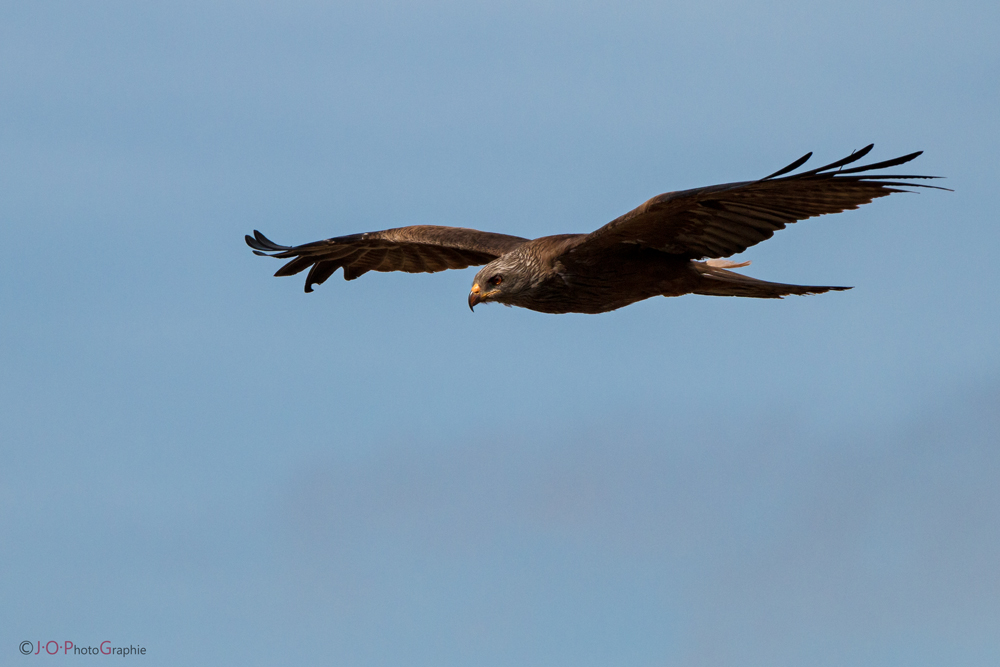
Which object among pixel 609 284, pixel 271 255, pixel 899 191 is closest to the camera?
pixel 899 191

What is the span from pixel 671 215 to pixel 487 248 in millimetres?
3337

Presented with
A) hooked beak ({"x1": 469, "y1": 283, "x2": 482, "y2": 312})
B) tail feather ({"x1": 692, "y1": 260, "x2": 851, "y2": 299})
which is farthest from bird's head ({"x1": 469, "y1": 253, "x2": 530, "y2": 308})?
tail feather ({"x1": 692, "y1": 260, "x2": 851, "y2": 299})

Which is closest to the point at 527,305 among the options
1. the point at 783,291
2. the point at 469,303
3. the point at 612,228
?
the point at 469,303

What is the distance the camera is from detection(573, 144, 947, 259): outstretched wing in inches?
355

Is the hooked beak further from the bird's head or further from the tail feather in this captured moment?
the tail feather

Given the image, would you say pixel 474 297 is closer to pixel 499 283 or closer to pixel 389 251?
pixel 499 283

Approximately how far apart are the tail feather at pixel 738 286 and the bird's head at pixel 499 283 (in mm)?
1615

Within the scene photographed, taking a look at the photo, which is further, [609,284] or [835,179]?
[609,284]

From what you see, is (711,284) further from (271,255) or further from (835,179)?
(271,255)

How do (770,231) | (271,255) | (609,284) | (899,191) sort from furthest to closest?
(271,255)
(609,284)
(770,231)
(899,191)

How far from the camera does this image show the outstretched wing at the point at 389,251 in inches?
536

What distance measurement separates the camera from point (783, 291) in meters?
11.1

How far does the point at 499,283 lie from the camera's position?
447 inches

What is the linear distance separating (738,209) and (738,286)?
1495mm
